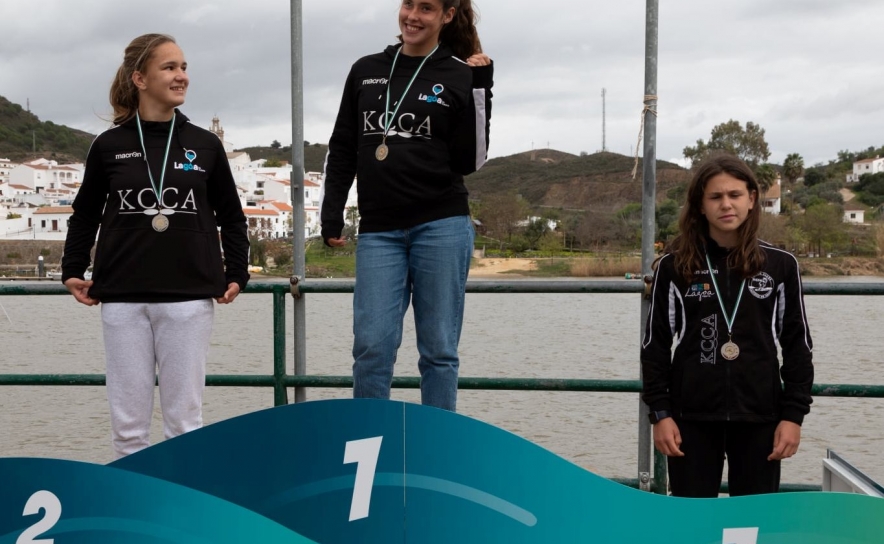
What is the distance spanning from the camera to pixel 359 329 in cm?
255

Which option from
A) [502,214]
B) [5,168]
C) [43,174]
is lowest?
[502,214]

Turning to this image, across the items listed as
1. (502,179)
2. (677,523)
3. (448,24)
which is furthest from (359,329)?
(502,179)

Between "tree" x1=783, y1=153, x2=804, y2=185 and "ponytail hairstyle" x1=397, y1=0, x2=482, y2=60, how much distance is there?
55790 millimetres

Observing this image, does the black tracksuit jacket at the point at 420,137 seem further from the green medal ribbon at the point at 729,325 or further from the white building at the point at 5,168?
the white building at the point at 5,168

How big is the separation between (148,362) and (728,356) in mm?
1531

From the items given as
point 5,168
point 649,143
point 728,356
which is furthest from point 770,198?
point 5,168

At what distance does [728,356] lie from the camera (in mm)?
2236

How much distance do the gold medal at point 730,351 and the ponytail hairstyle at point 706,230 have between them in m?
0.18

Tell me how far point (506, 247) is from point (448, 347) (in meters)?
25.4

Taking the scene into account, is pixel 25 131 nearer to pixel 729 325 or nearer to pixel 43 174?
pixel 43 174

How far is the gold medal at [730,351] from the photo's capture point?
223 cm

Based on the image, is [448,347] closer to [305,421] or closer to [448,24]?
[448,24]

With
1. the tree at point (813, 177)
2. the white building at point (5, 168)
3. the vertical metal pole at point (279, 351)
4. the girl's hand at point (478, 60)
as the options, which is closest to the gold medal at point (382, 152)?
the girl's hand at point (478, 60)

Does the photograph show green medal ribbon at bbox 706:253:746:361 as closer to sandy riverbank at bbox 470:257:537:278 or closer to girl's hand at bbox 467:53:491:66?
girl's hand at bbox 467:53:491:66
